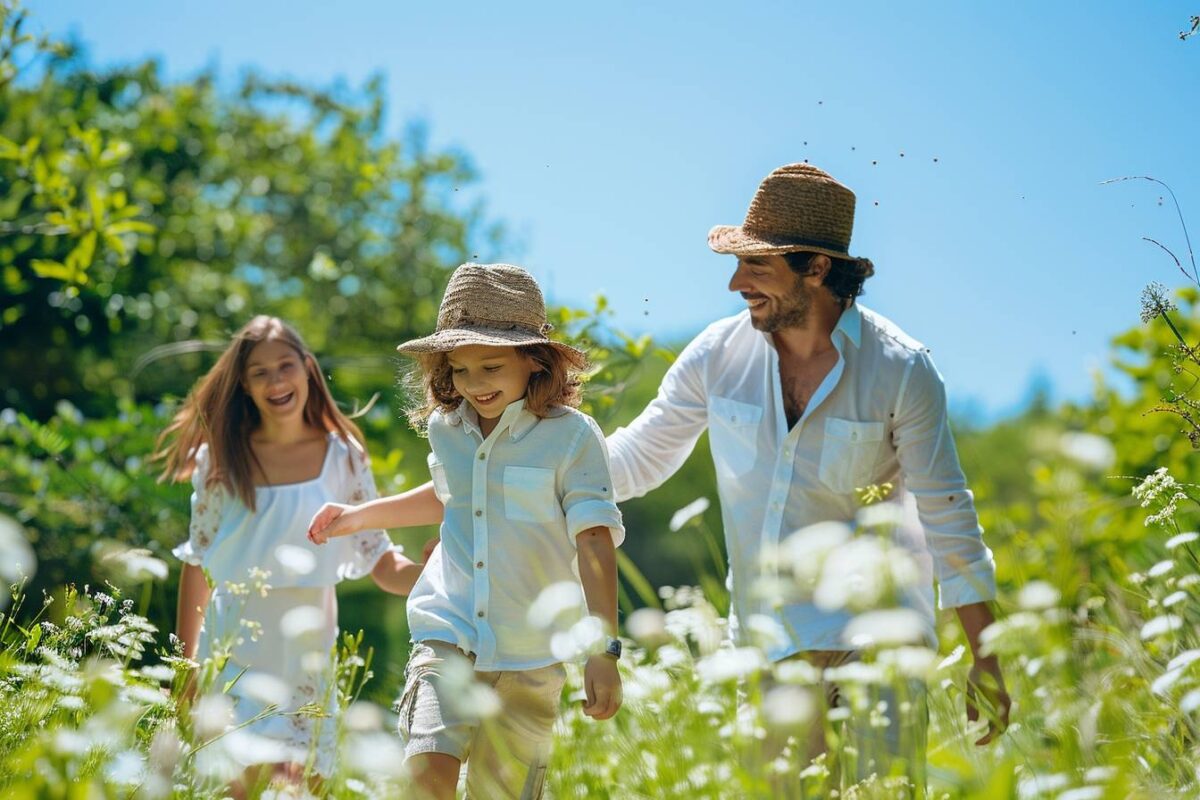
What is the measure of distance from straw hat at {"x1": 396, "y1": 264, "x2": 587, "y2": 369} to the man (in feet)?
1.73

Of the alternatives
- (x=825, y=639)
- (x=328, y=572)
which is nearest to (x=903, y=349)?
(x=825, y=639)

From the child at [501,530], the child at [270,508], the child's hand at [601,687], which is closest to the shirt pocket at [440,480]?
the child at [501,530]

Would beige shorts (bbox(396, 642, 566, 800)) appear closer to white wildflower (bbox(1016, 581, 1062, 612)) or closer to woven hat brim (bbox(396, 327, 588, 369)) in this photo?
woven hat brim (bbox(396, 327, 588, 369))

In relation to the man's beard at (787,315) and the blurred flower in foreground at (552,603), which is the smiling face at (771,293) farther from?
the blurred flower in foreground at (552,603)

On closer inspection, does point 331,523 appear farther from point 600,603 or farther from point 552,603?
point 552,603

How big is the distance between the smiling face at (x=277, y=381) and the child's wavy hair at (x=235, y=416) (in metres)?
0.04

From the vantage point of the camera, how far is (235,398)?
15.1 feet

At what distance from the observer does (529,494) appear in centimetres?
336

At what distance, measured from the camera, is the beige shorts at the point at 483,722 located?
312 cm

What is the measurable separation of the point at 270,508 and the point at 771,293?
1.89m

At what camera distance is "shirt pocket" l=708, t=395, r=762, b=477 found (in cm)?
375

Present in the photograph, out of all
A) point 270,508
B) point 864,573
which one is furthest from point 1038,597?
point 270,508

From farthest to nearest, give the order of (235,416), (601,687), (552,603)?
(235,416)
(601,687)
(552,603)

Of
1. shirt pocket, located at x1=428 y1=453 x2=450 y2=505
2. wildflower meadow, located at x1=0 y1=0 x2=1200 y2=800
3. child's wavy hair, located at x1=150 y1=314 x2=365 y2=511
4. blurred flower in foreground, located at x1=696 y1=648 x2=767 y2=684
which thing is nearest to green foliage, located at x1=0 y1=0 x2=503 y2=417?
wildflower meadow, located at x1=0 y1=0 x2=1200 y2=800
